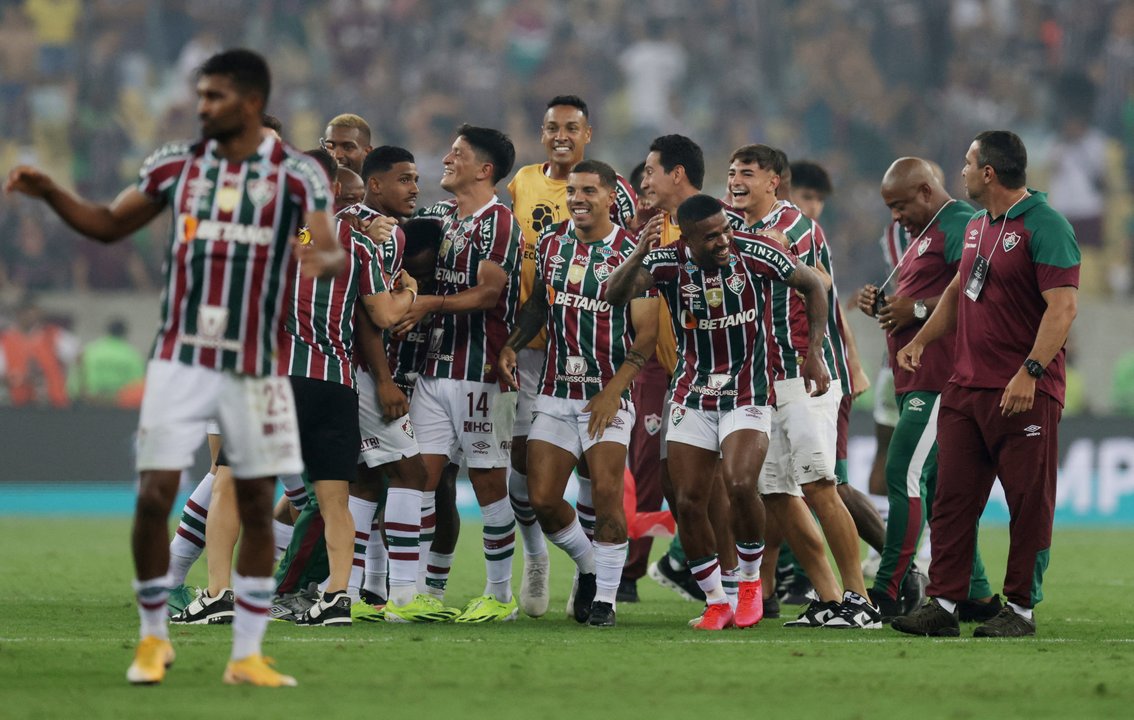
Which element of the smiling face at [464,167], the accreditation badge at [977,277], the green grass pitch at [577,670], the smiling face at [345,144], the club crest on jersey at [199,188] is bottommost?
the green grass pitch at [577,670]

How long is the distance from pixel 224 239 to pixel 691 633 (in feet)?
10.5

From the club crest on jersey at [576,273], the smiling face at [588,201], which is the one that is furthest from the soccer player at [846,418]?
the club crest on jersey at [576,273]

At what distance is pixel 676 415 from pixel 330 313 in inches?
70.0

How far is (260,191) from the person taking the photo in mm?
5707

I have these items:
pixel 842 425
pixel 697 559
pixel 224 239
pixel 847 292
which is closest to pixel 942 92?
pixel 847 292

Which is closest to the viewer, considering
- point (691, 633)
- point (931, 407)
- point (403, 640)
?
point (403, 640)

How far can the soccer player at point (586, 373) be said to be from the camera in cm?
807

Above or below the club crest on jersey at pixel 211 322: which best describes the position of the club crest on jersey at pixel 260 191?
above

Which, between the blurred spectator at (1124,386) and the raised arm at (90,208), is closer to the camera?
the raised arm at (90,208)

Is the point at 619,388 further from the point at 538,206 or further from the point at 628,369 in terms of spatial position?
the point at 538,206

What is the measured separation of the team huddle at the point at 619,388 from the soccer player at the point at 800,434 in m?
0.01

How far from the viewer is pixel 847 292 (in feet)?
66.0

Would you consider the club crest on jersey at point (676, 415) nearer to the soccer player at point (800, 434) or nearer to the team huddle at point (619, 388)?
the team huddle at point (619, 388)

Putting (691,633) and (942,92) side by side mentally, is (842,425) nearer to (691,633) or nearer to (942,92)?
(691,633)
